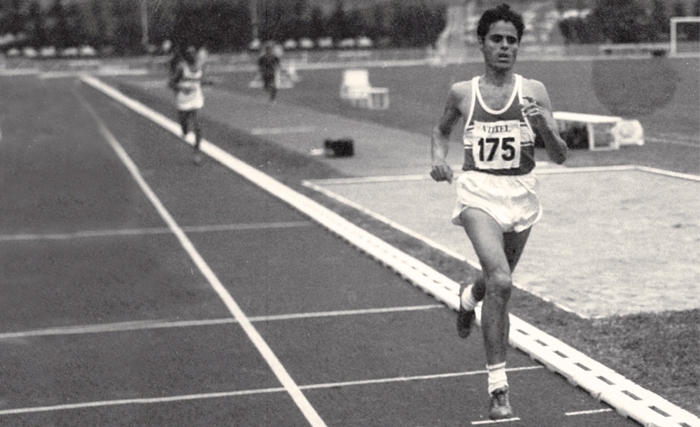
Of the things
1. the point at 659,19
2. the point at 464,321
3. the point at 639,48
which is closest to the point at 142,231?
the point at 464,321

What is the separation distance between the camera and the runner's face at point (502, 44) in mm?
6566

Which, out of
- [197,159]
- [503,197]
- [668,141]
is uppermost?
[503,197]

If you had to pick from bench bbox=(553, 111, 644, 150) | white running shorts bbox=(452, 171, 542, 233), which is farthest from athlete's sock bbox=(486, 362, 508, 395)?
bench bbox=(553, 111, 644, 150)

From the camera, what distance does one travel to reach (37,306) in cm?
998

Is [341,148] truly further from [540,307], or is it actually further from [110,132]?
[540,307]

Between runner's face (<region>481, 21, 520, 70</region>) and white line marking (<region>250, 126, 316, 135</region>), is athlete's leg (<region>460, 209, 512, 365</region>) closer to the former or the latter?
runner's face (<region>481, 21, 520, 70</region>)

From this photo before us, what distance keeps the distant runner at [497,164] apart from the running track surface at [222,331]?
0.48 m

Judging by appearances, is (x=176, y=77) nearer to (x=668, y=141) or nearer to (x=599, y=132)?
(x=599, y=132)

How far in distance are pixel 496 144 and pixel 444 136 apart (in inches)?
18.9

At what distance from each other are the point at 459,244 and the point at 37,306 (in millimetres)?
4629

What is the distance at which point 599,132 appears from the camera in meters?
22.3

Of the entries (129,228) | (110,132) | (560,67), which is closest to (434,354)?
(129,228)

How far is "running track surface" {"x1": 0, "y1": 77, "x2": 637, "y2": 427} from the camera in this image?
6.85 metres

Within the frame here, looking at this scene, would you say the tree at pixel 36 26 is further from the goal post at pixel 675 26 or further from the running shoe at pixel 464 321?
the running shoe at pixel 464 321
